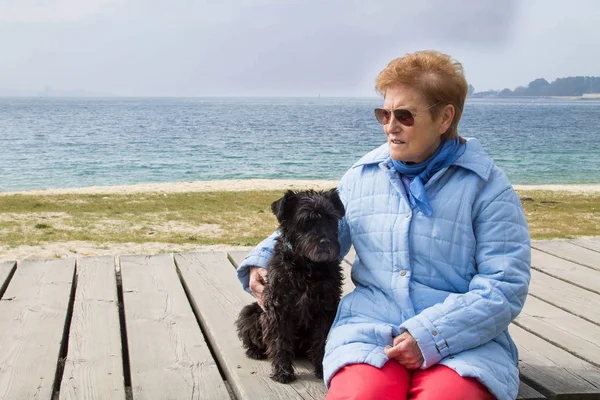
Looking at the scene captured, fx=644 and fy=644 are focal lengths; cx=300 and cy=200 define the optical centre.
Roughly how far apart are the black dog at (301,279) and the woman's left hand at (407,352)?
56 cm

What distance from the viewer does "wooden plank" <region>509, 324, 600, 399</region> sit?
321cm

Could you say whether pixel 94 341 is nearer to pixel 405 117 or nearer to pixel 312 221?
pixel 312 221

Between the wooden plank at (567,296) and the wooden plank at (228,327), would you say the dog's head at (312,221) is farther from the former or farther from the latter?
the wooden plank at (567,296)

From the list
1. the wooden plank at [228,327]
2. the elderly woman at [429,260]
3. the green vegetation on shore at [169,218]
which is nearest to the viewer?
the elderly woman at [429,260]

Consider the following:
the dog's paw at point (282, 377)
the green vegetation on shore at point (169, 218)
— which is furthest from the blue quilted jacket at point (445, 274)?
the green vegetation on shore at point (169, 218)

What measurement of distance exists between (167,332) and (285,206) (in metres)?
1.30

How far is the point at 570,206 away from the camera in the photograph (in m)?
16.0

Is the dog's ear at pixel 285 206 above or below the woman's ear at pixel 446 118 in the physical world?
below

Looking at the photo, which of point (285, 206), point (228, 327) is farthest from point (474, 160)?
point (228, 327)

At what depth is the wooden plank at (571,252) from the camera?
5.81 meters

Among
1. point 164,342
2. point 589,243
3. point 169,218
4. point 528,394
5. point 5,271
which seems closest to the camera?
point 528,394

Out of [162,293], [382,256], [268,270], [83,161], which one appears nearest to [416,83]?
[382,256]

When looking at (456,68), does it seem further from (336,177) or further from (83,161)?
(83,161)

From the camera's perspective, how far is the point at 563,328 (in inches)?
164
